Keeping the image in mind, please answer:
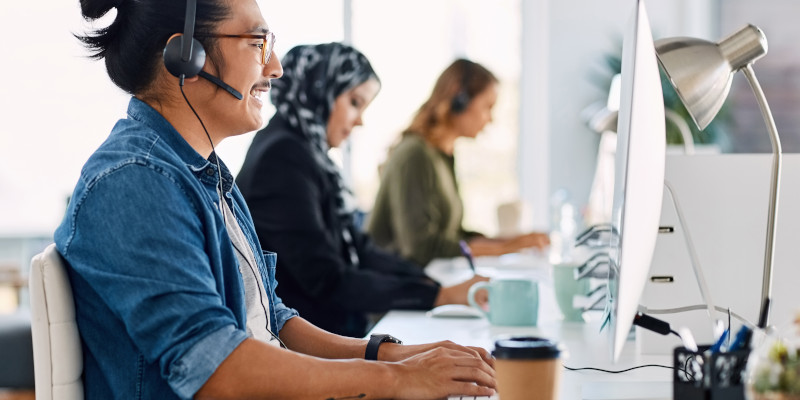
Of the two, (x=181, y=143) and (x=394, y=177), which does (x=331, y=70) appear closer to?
(x=394, y=177)

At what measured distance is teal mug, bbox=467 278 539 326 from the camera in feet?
4.92

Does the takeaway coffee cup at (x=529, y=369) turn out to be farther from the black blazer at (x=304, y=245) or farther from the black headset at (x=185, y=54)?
the black blazer at (x=304, y=245)

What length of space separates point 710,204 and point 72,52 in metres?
4.03

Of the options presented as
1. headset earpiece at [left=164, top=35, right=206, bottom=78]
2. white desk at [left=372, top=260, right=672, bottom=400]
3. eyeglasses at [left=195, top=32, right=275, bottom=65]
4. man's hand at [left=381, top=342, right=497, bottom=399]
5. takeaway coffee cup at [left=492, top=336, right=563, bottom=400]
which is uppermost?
eyeglasses at [left=195, top=32, right=275, bottom=65]

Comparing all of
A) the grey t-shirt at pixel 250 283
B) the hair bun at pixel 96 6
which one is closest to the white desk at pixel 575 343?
the grey t-shirt at pixel 250 283

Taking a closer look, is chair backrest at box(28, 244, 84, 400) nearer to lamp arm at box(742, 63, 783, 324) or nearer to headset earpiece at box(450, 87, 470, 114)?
lamp arm at box(742, 63, 783, 324)

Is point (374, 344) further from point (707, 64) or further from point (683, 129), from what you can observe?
point (683, 129)

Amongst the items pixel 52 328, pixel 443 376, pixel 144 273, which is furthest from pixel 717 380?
pixel 52 328

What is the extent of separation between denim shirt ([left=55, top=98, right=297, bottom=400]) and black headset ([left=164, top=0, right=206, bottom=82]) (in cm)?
9

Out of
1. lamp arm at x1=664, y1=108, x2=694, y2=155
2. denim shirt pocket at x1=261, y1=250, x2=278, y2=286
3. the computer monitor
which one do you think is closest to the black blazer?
denim shirt pocket at x1=261, y1=250, x2=278, y2=286

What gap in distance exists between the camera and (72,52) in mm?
4445

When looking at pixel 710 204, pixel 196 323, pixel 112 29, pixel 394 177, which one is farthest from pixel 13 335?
pixel 710 204

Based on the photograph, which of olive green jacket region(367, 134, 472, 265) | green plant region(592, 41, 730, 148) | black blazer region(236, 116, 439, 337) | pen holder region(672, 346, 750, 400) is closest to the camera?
pen holder region(672, 346, 750, 400)

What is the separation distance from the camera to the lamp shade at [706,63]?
109 cm
